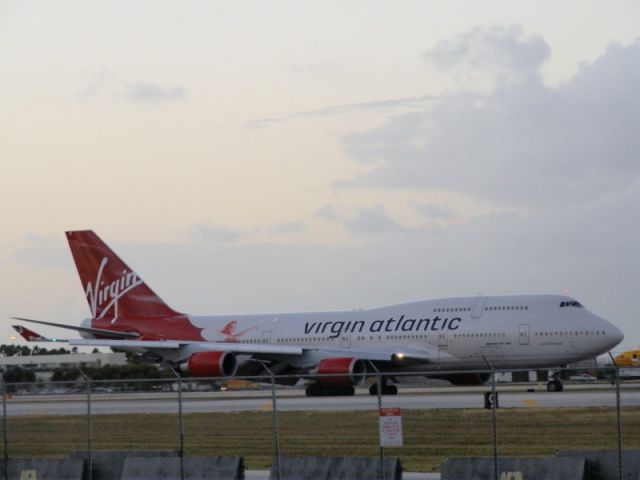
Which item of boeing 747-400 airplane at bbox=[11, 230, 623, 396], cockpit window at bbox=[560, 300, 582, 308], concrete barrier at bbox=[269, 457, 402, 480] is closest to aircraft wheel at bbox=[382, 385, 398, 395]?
boeing 747-400 airplane at bbox=[11, 230, 623, 396]

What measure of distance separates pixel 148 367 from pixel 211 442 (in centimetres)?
2386

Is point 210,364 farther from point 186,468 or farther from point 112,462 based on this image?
point 186,468

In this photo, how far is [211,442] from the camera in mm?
25031

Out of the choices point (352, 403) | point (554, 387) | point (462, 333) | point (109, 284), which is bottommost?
point (352, 403)

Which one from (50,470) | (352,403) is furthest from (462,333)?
(50,470)

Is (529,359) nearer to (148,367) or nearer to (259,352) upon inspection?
(259,352)

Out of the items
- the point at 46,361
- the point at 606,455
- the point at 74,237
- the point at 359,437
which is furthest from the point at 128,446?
the point at 46,361

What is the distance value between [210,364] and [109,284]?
10.7 m

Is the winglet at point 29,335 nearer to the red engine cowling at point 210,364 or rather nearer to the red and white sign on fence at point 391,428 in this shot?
the red engine cowling at point 210,364

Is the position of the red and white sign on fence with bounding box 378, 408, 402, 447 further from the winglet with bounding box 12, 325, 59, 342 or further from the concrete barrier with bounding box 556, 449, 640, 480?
the winglet with bounding box 12, 325, 59, 342

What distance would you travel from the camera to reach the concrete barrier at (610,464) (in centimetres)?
1677

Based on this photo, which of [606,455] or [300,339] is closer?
[606,455]

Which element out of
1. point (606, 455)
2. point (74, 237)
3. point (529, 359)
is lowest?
point (606, 455)

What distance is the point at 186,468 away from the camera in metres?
18.8
